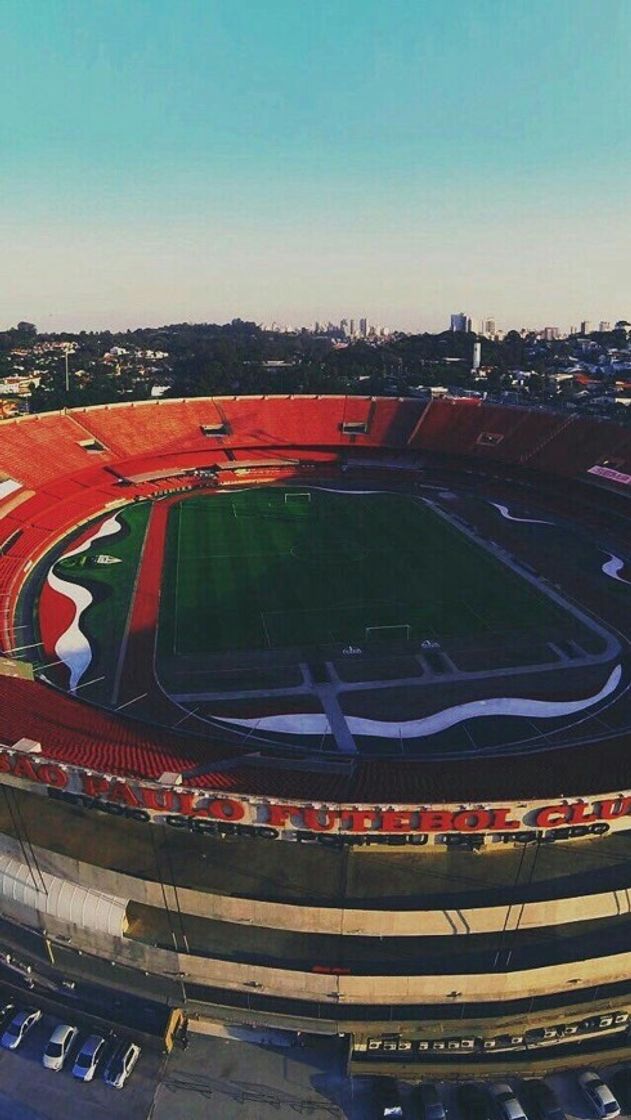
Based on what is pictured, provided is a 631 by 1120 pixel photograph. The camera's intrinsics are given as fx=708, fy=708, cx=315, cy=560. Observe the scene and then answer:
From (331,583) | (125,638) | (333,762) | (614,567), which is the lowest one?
(333,762)

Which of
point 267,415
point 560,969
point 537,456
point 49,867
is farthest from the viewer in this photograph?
point 267,415

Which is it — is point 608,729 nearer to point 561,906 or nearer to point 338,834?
point 561,906

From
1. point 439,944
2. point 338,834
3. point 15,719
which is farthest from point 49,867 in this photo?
point 439,944

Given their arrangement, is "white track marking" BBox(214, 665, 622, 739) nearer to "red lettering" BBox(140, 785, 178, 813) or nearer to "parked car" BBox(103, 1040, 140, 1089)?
"red lettering" BBox(140, 785, 178, 813)

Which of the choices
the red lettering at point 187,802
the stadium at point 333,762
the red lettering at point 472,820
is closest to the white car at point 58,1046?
the stadium at point 333,762

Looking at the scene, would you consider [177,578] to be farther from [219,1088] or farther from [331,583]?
[219,1088]

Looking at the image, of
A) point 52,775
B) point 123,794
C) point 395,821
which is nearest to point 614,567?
point 395,821
